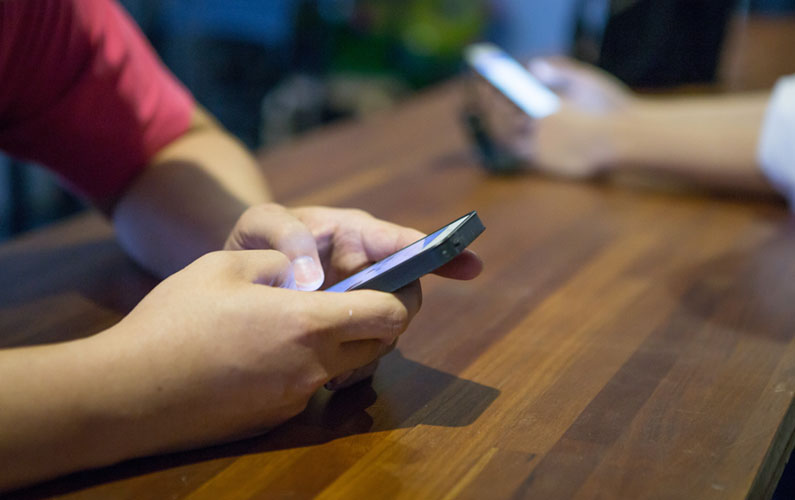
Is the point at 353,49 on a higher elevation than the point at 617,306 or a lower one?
higher

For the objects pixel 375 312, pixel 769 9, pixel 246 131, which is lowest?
pixel 246 131

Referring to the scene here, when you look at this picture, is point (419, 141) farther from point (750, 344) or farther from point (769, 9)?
point (769, 9)

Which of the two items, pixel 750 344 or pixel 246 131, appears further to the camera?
pixel 246 131

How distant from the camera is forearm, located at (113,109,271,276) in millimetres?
634

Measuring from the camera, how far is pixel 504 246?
2.48ft

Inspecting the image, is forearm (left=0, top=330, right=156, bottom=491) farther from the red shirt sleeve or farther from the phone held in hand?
the red shirt sleeve

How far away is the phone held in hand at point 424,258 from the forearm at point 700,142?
1.98ft

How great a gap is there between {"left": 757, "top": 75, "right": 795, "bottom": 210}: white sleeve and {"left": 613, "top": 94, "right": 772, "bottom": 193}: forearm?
0.01m

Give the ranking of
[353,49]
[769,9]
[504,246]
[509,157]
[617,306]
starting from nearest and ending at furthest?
[617,306] → [504,246] → [509,157] → [769,9] → [353,49]

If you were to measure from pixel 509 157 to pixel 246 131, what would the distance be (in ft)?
6.42

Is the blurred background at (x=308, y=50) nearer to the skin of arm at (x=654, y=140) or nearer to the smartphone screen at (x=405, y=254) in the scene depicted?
the skin of arm at (x=654, y=140)

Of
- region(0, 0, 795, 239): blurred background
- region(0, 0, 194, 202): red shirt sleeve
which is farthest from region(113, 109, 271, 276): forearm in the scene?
region(0, 0, 795, 239): blurred background

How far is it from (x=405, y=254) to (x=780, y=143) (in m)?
0.63

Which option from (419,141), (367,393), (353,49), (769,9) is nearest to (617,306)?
(367,393)
